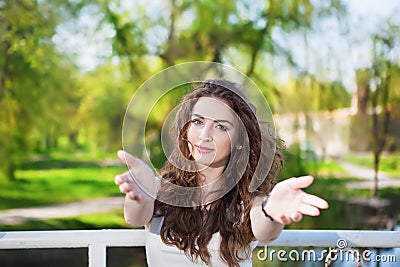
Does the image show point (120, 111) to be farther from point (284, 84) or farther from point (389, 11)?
point (389, 11)

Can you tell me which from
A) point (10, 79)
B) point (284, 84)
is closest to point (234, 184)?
point (284, 84)

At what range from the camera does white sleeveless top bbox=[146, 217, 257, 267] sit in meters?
0.81

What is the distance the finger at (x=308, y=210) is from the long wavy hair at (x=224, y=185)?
0.17m

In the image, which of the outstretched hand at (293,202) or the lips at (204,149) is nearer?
the outstretched hand at (293,202)

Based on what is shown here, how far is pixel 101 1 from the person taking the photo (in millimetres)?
3074

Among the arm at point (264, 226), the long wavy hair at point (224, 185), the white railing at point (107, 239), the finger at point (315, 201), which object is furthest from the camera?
the white railing at point (107, 239)

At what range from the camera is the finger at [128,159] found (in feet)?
2.21

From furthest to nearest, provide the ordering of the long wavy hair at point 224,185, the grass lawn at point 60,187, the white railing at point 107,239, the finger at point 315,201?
the grass lawn at point 60,187 < the white railing at point 107,239 < the long wavy hair at point 224,185 < the finger at point 315,201

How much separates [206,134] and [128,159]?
5.5 inches

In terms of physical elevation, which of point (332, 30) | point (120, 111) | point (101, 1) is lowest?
point (120, 111)

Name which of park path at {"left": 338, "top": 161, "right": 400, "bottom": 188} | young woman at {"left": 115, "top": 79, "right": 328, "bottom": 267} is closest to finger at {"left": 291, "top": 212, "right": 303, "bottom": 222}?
young woman at {"left": 115, "top": 79, "right": 328, "bottom": 267}

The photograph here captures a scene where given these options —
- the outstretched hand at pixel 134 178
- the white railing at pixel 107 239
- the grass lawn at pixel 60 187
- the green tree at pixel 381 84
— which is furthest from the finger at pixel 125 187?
the green tree at pixel 381 84

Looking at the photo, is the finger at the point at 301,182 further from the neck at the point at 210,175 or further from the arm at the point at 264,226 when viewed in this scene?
the neck at the point at 210,175

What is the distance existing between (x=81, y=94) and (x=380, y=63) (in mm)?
1603
